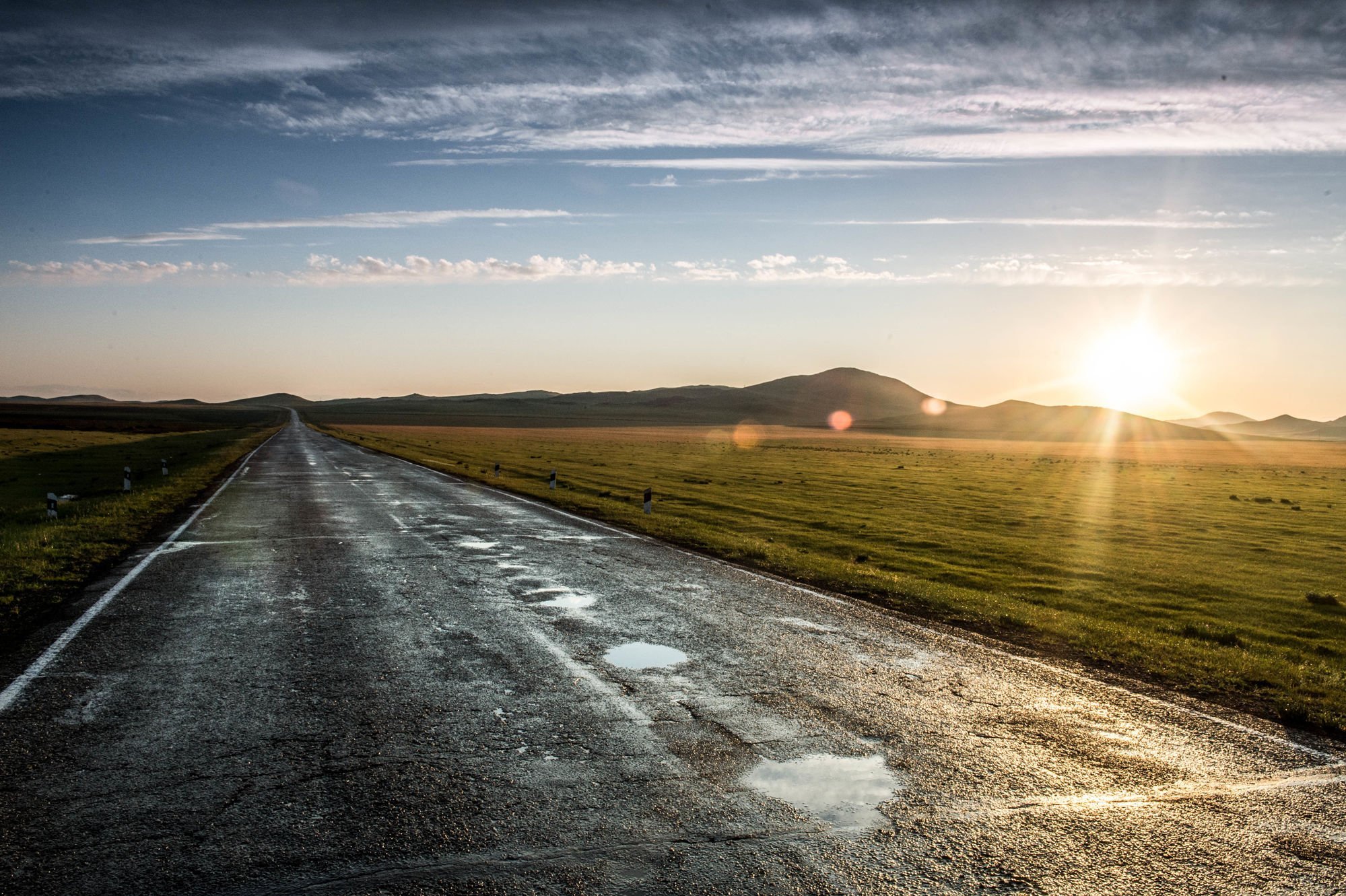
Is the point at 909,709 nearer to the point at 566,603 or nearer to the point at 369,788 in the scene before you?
the point at 369,788

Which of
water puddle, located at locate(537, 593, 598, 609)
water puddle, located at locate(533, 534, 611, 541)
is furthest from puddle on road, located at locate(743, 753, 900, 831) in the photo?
water puddle, located at locate(533, 534, 611, 541)

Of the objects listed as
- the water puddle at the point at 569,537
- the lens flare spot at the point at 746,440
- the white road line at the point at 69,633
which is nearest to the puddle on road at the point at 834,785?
the white road line at the point at 69,633

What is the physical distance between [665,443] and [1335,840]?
88104 millimetres

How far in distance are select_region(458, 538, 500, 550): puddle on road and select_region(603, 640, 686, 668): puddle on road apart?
7245mm

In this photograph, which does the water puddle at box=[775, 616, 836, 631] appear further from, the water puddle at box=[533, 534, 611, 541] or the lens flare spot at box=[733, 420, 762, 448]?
the lens flare spot at box=[733, 420, 762, 448]

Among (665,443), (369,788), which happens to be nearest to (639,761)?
(369,788)

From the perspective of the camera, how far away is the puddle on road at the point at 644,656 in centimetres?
816

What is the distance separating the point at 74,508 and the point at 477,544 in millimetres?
13649

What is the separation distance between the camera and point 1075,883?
4336 mm

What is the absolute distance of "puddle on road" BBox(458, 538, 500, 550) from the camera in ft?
50.9

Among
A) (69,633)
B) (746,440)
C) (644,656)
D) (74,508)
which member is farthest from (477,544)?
(746,440)

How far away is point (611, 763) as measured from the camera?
5.66 meters

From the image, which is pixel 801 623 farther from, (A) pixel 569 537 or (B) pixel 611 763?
(A) pixel 569 537

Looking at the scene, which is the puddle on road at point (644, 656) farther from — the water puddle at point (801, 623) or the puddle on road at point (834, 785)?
the puddle on road at point (834, 785)
